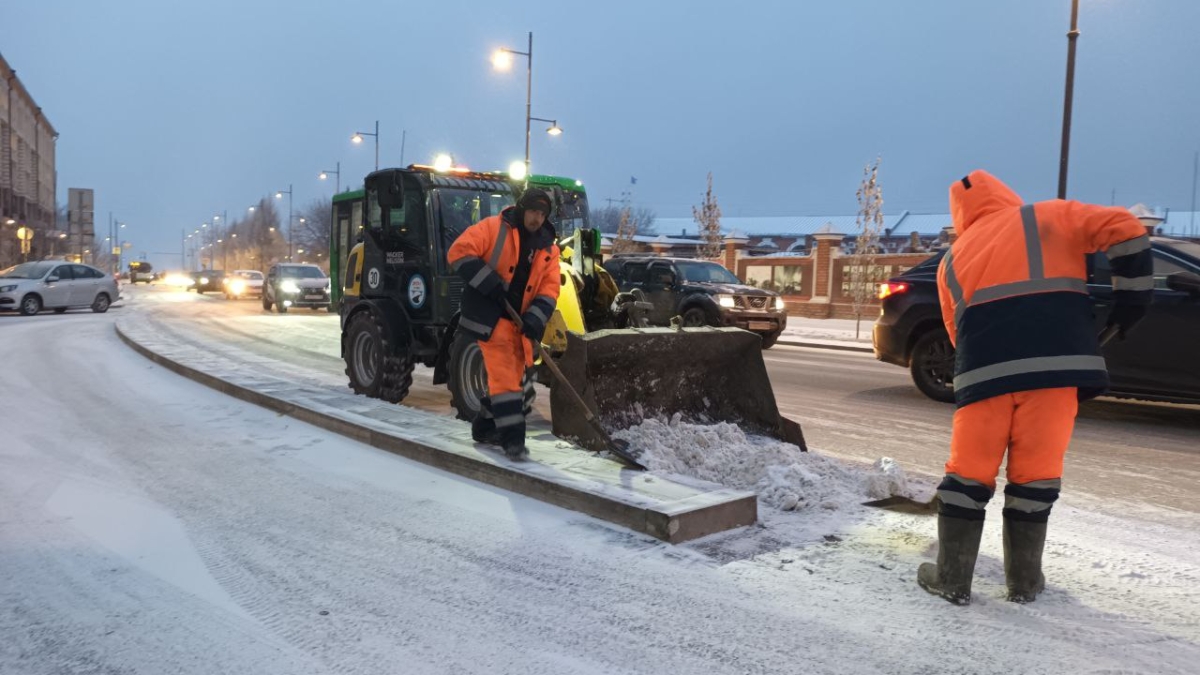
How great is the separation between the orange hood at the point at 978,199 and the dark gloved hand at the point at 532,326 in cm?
258

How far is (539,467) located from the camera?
5227mm

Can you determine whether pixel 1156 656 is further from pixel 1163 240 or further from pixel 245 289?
pixel 245 289

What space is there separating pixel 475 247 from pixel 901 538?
3014 millimetres

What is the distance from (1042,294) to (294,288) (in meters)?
25.6

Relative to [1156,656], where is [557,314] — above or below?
above

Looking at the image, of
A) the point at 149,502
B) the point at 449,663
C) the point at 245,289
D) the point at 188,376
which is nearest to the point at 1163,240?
the point at 449,663

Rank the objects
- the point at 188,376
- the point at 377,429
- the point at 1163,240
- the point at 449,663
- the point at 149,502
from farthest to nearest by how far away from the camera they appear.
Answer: the point at 188,376
the point at 1163,240
the point at 377,429
the point at 149,502
the point at 449,663

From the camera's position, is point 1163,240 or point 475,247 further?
point 1163,240

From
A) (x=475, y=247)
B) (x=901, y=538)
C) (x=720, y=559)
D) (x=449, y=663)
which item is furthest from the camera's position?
(x=475, y=247)

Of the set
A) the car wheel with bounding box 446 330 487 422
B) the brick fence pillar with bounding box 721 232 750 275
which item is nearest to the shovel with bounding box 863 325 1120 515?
the car wheel with bounding box 446 330 487 422

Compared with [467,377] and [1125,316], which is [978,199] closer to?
[1125,316]

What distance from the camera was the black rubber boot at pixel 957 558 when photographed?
3.55 metres

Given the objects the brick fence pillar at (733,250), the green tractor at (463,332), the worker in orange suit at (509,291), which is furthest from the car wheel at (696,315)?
the brick fence pillar at (733,250)

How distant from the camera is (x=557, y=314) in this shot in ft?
21.3
